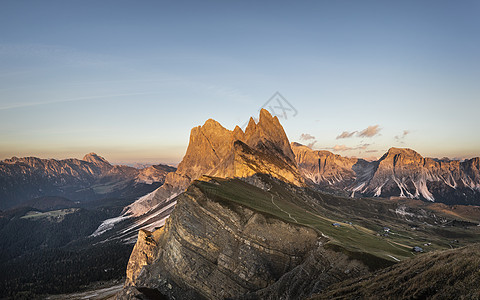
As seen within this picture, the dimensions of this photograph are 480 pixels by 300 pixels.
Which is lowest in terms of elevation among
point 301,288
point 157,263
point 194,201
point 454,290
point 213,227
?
point 157,263

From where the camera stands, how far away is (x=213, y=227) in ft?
244

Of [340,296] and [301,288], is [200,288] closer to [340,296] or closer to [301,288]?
[301,288]

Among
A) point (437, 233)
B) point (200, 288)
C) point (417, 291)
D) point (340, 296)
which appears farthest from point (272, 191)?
point (437, 233)

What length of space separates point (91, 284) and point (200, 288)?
5905 inches

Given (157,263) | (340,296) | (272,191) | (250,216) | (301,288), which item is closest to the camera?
(340,296)

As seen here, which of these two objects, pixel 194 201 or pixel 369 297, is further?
pixel 194 201

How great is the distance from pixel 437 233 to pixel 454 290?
204 metres

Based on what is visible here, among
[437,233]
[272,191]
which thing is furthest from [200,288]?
[437,233]

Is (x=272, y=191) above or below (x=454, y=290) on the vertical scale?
below

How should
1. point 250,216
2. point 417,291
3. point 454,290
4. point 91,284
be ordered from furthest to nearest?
point 91,284
point 250,216
point 417,291
point 454,290

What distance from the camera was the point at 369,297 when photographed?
3109 centimetres

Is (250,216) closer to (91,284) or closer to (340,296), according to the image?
(340,296)

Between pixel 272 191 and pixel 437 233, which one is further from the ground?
pixel 272 191

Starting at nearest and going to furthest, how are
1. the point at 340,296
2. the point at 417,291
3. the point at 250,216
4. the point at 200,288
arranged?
the point at 417,291
the point at 340,296
the point at 200,288
the point at 250,216
